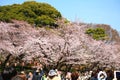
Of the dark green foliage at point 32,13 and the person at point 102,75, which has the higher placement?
the dark green foliage at point 32,13

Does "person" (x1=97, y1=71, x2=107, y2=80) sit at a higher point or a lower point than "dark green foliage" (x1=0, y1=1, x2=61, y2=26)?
lower

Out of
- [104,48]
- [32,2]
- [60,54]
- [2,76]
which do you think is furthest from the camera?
[32,2]

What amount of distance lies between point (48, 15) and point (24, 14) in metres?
2.77

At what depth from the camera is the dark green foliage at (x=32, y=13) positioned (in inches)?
1422

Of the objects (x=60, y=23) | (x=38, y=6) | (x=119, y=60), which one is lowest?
(x=119, y=60)

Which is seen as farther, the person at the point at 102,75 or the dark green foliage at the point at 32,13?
the dark green foliage at the point at 32,13

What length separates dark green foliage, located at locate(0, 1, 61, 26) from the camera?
119ft

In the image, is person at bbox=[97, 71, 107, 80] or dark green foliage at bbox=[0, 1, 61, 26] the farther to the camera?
dark green foliage at bbox=[0, 1, 61, 26]

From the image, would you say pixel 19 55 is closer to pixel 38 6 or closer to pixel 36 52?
pixel 36 52

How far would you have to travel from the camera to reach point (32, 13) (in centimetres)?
3769

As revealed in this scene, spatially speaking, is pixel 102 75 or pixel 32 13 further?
pixel 32 13

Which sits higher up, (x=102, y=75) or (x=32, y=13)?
(x=32, y=13)

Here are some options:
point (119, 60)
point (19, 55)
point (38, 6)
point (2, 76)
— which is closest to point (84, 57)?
point (19, 55)

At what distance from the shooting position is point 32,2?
40.4 meters
